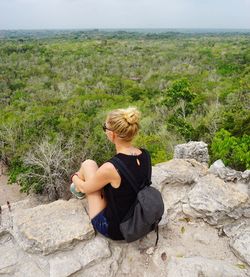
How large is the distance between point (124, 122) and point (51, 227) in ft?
5.49

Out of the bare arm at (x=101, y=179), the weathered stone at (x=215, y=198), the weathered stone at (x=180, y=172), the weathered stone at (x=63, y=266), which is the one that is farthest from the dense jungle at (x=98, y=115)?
the weathered stone at (x=63, y=266)

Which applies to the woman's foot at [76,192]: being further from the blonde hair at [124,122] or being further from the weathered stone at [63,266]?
the blonde hair at [124,122]

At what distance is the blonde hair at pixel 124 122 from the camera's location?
11.2ft

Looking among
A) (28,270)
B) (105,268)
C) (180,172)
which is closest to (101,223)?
(105,268)

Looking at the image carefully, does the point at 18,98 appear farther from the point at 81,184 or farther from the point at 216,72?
the point at 81,184

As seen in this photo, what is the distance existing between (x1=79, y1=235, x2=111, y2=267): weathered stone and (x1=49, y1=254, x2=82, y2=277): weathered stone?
0.09 m

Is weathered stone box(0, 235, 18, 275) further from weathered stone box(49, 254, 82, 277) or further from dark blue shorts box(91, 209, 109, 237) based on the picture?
dark blue shorts box(91, 209, 109, 237)

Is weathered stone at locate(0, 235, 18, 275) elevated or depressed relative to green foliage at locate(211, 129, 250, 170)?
elevated

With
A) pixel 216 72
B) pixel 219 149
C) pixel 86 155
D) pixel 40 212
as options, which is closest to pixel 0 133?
pixel 86 155

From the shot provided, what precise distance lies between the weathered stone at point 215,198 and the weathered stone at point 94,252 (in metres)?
1.45

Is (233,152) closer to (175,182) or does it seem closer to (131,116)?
(175,182)

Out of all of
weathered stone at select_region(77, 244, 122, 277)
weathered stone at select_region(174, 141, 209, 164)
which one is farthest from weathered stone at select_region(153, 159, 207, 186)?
weathered stone at select_region(174, 141, 209, 164)

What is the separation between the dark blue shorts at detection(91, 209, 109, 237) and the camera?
12.6 ft

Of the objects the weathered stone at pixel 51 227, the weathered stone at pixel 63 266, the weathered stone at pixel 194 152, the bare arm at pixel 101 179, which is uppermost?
the bare arm at pixel 101 179
